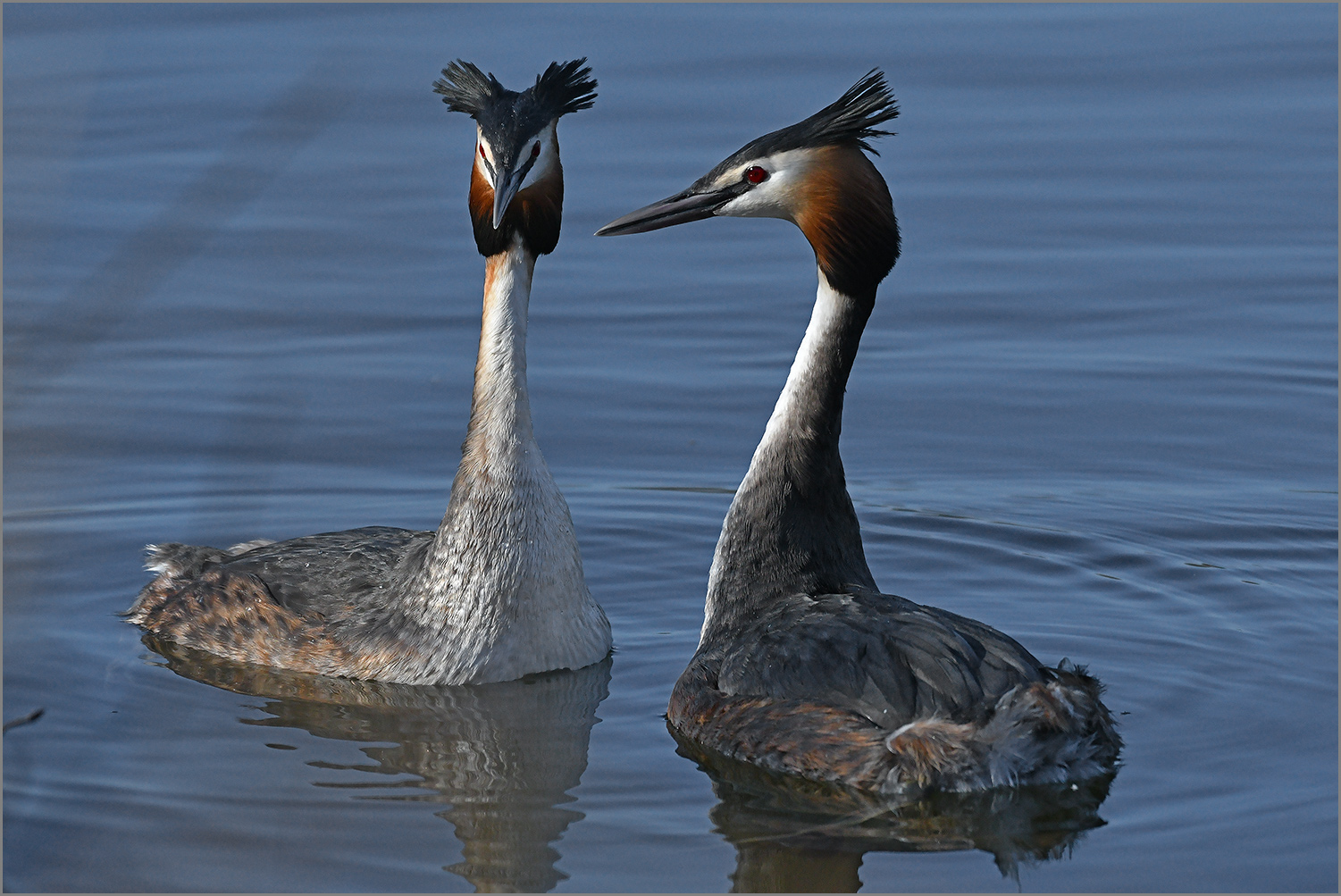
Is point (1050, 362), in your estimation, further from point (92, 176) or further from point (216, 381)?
point (92, 176)

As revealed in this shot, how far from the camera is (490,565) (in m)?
7.52

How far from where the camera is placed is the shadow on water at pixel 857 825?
5.94m

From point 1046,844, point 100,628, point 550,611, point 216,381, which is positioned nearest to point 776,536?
point 550,611

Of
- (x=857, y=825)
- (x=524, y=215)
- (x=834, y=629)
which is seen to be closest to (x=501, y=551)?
(x=524, y=215)

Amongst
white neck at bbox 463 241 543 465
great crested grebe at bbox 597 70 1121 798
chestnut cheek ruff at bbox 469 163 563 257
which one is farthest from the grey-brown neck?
chestnut cheek ruff at bbox 469 163 563 257

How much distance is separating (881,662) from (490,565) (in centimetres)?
184

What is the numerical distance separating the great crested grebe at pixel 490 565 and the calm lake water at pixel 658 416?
153mm

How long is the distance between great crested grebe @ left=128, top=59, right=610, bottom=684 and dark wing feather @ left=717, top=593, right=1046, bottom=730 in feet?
3.25

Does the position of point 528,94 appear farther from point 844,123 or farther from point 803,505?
point 803,505

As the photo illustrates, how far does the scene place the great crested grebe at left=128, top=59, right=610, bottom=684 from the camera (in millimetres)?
7445

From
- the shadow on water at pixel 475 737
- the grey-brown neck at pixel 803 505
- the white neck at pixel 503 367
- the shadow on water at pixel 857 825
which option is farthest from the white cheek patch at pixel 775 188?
the shadow on water at pixel 857 825

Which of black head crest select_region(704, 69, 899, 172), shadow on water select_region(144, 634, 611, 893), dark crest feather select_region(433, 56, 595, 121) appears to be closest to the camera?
shadow on water select_region(144, 634, 611, 893)

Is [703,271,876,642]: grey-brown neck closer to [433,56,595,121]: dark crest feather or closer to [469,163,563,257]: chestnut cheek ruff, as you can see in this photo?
[469,163,563,257]: chestnut cheek ruff

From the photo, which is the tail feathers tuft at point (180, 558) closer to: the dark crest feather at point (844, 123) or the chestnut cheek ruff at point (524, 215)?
the chestnut cheek ruff at point (524, 215)
